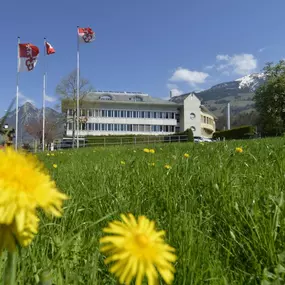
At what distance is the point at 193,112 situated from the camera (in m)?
71.1

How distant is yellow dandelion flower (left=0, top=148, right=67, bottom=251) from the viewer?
0.33 metres

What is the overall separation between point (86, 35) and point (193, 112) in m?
44.3

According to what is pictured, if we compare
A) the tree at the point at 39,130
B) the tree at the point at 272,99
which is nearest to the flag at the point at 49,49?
the tree at the point at 272,99

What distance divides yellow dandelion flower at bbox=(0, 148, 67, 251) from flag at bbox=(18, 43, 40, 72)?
94.8 feet

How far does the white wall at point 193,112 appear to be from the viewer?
2766 inches

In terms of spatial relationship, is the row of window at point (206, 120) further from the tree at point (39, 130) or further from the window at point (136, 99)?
the tree at point (39, 130)

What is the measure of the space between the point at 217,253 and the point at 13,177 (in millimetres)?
1076

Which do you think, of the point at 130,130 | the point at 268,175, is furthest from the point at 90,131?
the point at 268,175

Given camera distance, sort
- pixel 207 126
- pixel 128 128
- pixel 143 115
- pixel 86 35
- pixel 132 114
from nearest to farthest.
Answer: pixel 86 35 → pixel 128 128 → pixel 132 114 → pixel 143 115 → pixel 207 126

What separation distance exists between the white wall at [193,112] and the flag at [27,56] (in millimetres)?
46484

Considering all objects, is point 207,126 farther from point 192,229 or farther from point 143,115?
point 192,229

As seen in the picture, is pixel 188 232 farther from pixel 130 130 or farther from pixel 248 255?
pixel 130 130

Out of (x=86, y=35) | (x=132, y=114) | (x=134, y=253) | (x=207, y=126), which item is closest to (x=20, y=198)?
(x=134, y=253)

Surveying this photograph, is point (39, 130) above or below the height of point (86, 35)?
below
